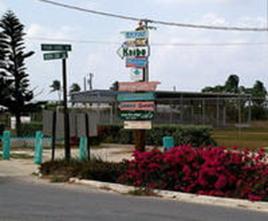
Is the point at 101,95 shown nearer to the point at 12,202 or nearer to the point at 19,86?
the point at 19,86

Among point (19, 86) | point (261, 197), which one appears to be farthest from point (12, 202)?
point (19, 86)

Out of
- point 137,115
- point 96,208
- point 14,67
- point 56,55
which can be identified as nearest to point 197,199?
point 96,208

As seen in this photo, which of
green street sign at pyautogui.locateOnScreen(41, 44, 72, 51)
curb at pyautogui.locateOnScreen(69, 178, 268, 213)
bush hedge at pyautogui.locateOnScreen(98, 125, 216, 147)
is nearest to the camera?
curb at pyautogui.locateOnScreen(69, 178, 268, 213)

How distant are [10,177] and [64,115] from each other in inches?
98.2

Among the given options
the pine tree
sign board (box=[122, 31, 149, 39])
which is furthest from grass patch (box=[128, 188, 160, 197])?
the pine tree

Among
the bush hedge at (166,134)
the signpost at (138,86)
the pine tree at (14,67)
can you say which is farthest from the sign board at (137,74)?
the pine tree at (14,67)

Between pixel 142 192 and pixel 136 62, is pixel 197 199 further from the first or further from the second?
pixel 136 62

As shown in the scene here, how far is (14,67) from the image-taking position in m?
46.5

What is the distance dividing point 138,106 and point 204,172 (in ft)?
17.2

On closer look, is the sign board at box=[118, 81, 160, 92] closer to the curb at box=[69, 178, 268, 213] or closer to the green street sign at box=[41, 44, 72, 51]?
the green street sign at box=[41, 44, 72, 51]

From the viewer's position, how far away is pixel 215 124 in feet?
165

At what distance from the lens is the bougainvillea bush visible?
1428 cm

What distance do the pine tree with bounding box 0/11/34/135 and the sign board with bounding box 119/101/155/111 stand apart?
26.4 metres

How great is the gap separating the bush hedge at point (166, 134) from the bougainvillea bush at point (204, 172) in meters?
16.5
